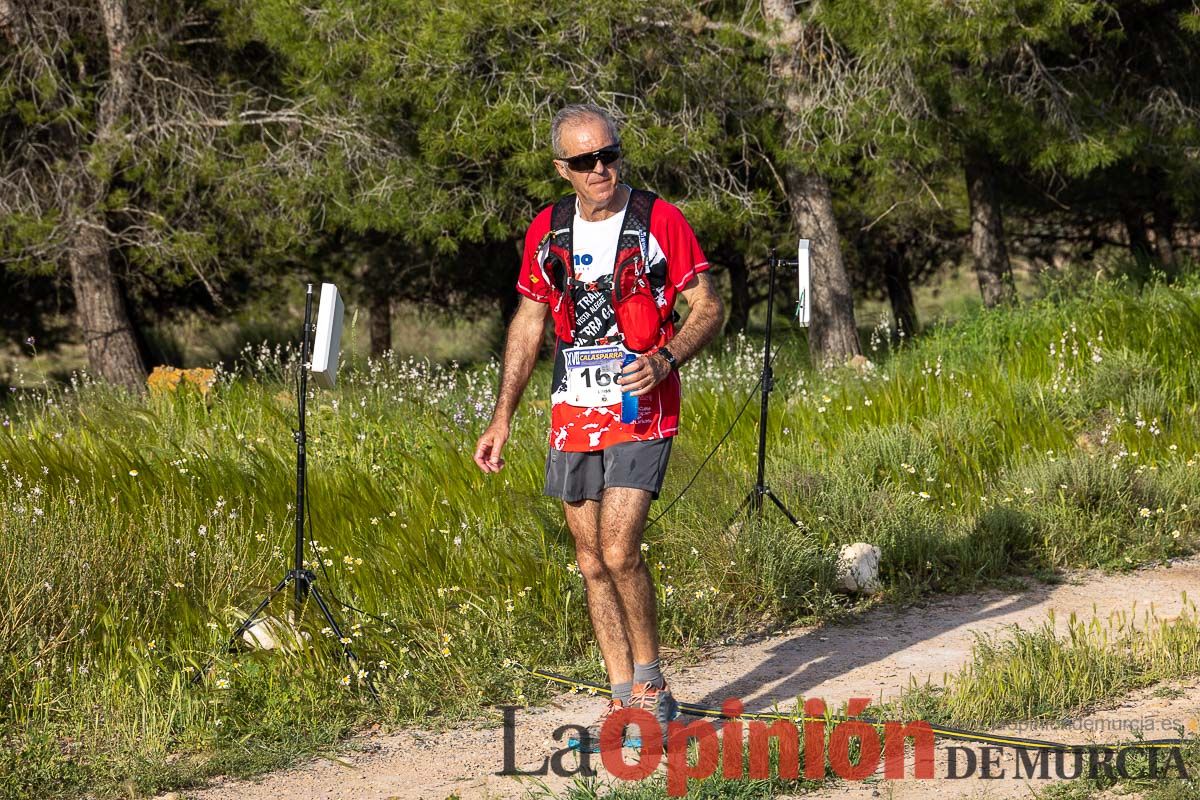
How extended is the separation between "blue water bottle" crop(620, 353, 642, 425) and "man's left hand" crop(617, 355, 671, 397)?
0.15 meters

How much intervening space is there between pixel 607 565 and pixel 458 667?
1.16 m

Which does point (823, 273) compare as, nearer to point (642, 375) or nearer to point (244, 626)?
point (244, 626)

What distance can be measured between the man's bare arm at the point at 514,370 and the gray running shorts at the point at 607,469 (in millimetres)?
222

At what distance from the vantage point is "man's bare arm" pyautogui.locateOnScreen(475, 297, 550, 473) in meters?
4.82

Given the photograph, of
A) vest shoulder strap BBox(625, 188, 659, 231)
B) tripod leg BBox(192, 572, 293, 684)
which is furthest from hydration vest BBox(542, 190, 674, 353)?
tripod leg BBox(192, 572, 293, 684)

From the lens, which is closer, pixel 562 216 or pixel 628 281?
pixel 628 281

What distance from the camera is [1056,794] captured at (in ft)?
13.6

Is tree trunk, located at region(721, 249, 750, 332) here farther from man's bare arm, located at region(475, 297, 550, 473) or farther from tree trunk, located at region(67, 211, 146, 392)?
man's bare arm, located at region(475, 297, 550, 473)

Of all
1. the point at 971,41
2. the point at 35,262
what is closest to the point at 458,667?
A: the point at 971,41

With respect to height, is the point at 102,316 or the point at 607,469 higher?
the point at 102,316

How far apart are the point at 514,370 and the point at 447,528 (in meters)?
1.75

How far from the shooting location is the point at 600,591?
4695 mm

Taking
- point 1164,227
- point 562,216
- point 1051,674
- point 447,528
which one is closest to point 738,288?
point 1164,227

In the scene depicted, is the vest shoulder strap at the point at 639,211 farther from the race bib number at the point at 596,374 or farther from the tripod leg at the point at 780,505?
the tripod leg at the point at 780,505
